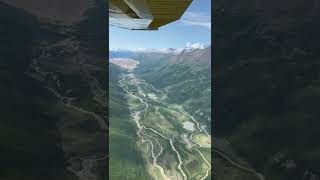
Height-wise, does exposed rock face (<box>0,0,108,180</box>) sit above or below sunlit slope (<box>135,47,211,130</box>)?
above
